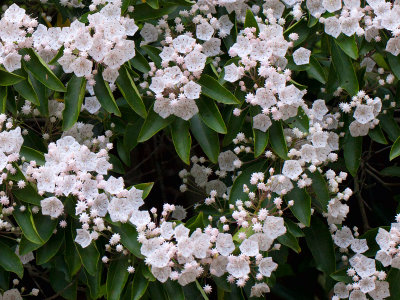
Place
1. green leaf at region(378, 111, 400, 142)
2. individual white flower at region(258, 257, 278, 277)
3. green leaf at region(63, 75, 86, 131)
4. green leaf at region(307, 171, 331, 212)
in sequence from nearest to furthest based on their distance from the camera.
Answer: individual white flower at region(258, 257, 278, 277), green leaf at region(63, 75, 86, 131), green leaf at region(307, 171, 331, 212), green leaf at region(378, 111, 400, 142)

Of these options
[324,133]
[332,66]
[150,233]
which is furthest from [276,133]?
[150,233]

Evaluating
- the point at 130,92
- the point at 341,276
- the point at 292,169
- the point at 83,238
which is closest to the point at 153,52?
the point at 130,92

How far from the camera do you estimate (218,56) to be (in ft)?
11.5

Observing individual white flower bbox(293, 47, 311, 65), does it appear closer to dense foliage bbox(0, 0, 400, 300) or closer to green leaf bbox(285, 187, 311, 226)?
dense foliage bbox(0, 0, 400, 300)

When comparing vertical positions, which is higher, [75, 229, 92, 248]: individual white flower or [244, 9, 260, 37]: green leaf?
[244, 9, 260, 37]: green leaf

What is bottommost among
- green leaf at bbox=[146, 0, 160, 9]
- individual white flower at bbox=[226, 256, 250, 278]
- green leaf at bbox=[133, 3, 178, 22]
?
individual white flower at bbox=[226, 256, 250, 278]

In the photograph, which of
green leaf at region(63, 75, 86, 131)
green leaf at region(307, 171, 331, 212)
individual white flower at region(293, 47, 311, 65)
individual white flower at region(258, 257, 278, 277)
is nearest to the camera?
individual white flower at region(258, 257, 278, 277)

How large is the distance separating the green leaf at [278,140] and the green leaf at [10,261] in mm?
1147

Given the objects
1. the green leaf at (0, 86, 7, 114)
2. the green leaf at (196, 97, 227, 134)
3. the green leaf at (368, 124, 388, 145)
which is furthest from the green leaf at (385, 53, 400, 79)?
the green leaf at (0, 86, 7, 114)

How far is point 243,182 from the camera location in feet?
10.5

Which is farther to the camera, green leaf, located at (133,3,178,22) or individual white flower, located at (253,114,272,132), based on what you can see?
green leaf, located at (133,3,178,22)

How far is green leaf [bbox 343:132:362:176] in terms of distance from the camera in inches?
131

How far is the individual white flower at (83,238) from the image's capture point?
2834 mm

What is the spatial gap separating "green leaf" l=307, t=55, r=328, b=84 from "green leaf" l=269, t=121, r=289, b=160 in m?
0.35
